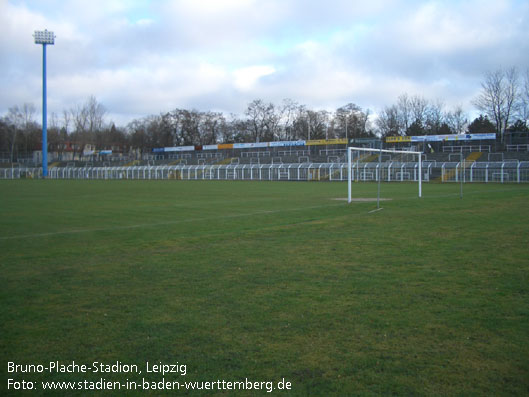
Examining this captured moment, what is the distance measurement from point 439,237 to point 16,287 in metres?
8.48

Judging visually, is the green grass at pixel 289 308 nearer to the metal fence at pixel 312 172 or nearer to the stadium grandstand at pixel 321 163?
the metal fence at pixel 312 172

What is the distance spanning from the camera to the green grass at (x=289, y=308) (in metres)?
4.06

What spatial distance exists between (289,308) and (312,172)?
54103 mm

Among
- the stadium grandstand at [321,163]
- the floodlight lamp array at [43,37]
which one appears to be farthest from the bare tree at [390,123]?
the floodlight lamp array at [43,37]

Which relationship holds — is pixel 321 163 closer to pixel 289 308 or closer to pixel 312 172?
pixel 312 172

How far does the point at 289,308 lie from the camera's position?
571 centimetres

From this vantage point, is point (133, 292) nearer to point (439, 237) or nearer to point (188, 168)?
point (439, 237)

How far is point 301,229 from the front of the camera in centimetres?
1269

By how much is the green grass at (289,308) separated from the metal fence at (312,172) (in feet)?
72.8

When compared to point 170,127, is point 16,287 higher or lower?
lower

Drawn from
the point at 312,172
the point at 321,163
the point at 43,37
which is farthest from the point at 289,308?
the point at 43,37

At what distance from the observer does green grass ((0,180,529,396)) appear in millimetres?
4062

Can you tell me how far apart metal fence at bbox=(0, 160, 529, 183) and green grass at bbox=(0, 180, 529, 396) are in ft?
72.8

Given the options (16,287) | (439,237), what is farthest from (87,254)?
(439,237)
